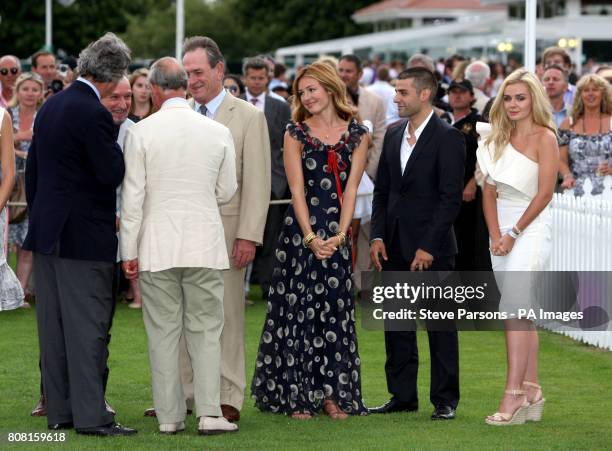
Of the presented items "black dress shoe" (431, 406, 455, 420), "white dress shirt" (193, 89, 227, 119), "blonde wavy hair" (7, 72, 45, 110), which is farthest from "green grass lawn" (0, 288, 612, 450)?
"blonde wavy hair" (7, 72, 45, 110)

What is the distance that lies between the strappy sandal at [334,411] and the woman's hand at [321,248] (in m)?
0.92

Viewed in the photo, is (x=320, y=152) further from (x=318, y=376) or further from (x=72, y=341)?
(x=72, y=341)

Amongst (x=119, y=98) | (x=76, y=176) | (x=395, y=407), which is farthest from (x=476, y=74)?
(x=76, y=176)

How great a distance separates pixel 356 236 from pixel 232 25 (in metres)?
90.6

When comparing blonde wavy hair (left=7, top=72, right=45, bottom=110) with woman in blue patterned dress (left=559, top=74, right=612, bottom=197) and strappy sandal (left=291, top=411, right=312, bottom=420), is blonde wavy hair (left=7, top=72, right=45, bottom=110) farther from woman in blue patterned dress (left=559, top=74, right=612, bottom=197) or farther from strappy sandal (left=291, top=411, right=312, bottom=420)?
strappy sandal (left=291, top=411, right=312, bottom=420)

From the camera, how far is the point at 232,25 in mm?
104125

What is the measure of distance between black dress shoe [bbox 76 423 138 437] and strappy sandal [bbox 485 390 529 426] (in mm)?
2179

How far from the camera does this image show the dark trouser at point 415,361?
30.3 feet

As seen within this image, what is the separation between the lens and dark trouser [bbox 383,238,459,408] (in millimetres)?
9234

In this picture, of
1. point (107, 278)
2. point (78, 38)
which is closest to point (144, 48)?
point (78, 38)

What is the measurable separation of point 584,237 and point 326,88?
177 inches

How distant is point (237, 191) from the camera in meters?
9.00

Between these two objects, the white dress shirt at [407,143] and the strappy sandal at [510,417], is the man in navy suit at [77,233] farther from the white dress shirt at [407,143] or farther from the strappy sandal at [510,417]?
the strappy sandal at [510,417]

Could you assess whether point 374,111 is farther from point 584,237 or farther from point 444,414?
point 444,414
